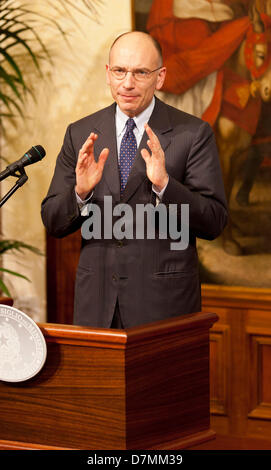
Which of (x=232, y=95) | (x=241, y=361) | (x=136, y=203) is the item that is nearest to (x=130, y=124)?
(x=136, y=203)

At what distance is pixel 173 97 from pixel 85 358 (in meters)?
2.47

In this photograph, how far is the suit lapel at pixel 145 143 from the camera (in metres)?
2.71

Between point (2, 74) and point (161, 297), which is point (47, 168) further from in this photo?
point (161, 297)

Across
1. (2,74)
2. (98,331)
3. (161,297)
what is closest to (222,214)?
(161,297)

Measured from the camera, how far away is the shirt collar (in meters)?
2.81

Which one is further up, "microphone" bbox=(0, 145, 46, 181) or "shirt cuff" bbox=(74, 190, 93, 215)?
"microphone" bbox=(0, 145, 46, 181)

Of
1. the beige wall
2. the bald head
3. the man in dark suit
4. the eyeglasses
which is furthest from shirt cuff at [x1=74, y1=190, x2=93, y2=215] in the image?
the beige wall

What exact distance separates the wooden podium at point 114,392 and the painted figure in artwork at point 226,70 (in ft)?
6.78

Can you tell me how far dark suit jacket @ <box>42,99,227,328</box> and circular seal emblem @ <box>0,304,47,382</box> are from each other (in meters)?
0.54

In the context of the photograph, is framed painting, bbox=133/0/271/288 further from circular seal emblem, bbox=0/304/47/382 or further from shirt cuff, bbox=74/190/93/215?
circular seal emblem, bbox=0/304/47/382

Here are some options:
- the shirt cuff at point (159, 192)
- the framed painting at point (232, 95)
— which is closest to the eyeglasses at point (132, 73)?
the shirt cuff at point (159, 192)

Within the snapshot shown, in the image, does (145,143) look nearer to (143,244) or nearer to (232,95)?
(143,244)

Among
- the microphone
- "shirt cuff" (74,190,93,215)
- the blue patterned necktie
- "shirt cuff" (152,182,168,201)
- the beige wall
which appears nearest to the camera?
the microphone

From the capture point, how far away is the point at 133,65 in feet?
8.80
